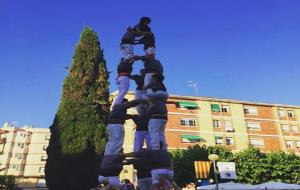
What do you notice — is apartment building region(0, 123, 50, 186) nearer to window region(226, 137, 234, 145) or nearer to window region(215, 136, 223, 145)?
window region(215, 136, 223, 145)

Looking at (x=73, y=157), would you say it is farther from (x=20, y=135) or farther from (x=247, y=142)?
(x=20, y=135)

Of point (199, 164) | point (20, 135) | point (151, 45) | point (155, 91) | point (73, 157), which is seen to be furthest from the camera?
point (20, 135)

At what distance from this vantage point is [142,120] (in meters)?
9.79

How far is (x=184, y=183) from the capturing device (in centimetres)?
3095

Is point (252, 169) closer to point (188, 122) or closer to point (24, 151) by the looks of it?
point (188, 122)

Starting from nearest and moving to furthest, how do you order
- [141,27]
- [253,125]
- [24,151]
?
1. [141,27]
2. [253,125]
3. [24,151]

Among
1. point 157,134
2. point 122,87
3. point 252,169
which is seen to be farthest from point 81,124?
point 252,169

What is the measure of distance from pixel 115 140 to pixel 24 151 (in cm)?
6521

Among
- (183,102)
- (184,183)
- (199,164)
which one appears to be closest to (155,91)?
(199,164)

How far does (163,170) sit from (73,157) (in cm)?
1478

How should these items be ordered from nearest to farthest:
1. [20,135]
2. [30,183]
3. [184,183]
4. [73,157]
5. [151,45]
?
[151,45] < [73,157] < [184,183] < [30,183] < [20,135]

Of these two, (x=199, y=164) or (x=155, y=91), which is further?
(x=199, y=164)

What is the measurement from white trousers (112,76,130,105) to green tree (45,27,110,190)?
13184 millimetres

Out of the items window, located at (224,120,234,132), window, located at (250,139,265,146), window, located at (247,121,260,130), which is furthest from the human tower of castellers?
window, located at (247,121,260,130)
